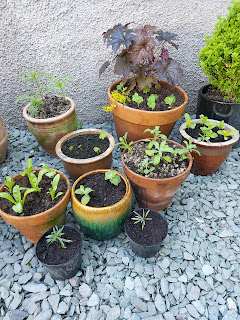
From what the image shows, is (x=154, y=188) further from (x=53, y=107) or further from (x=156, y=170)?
(x=53, y=107)

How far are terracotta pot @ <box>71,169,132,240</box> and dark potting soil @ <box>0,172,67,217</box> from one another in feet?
0.44

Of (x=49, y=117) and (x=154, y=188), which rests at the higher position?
(x=49, y=117)

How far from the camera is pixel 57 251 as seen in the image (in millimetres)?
1475

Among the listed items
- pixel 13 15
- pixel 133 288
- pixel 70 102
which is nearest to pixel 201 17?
pixel 70 102

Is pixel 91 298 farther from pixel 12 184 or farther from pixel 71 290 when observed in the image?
pixel 12 184

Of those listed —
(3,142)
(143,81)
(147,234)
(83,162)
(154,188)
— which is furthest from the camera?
(3,142)

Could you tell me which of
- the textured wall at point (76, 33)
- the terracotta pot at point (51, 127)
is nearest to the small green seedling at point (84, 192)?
the terracotta pot at point (51, 127)

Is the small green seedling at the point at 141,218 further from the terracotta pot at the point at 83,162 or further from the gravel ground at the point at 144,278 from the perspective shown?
the terracotta pot at the point at 83,162

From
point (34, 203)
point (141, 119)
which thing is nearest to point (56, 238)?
point (34, 203)

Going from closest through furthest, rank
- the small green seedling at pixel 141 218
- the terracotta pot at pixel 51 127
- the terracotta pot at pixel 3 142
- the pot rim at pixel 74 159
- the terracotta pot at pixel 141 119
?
the small green seedling at pixel 141 218
the pot rim at pixel 74 159
the terracotta pot at pixel 141 119
the terracotta pot at pixel 51 127
the terracotta pot at pixel 3 142

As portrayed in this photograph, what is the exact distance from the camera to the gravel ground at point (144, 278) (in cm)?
140

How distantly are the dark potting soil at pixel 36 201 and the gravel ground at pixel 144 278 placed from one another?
288 millimetres

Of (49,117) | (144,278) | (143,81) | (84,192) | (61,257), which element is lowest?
(144,278)

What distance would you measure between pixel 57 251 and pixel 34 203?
36 centimetres
